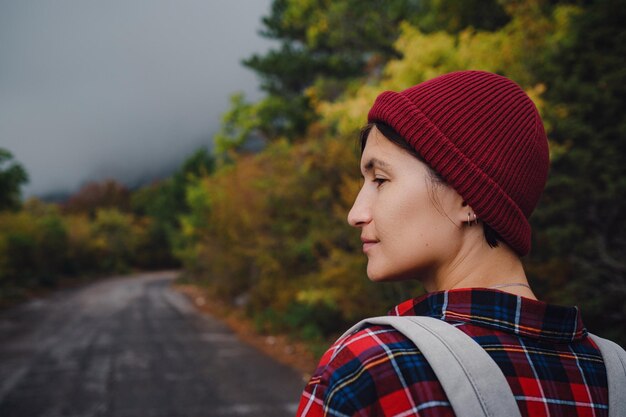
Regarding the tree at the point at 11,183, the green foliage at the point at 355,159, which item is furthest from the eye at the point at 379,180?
the tree at the point at 11,183

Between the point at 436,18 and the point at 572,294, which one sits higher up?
the point at 436,18

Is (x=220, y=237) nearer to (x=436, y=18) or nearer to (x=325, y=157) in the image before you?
(x=325, y=157)

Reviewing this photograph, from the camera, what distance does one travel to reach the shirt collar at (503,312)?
793 millimetres

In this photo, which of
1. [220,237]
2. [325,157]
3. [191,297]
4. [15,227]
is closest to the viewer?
[325,157]

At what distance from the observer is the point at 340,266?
7.18m

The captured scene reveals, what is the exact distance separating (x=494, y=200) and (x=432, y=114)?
0.77ft

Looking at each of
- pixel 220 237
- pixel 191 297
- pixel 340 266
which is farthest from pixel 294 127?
pixel 340 266

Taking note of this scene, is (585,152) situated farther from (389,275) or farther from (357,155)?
(389,275)

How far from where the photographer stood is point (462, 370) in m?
0.67

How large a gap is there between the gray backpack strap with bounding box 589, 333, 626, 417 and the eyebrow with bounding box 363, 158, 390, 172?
603mm

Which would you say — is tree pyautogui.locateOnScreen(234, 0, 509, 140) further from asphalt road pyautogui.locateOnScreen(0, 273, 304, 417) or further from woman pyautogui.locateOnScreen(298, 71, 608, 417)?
woman pyautogui.locateOnScreen(298, 71, 608, 417)

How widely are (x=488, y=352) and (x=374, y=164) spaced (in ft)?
1.56

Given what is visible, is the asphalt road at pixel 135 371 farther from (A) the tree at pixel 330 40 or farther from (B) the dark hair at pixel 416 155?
(A) the tree at pixel 330 40

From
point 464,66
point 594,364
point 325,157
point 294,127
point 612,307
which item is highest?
point 294,127
